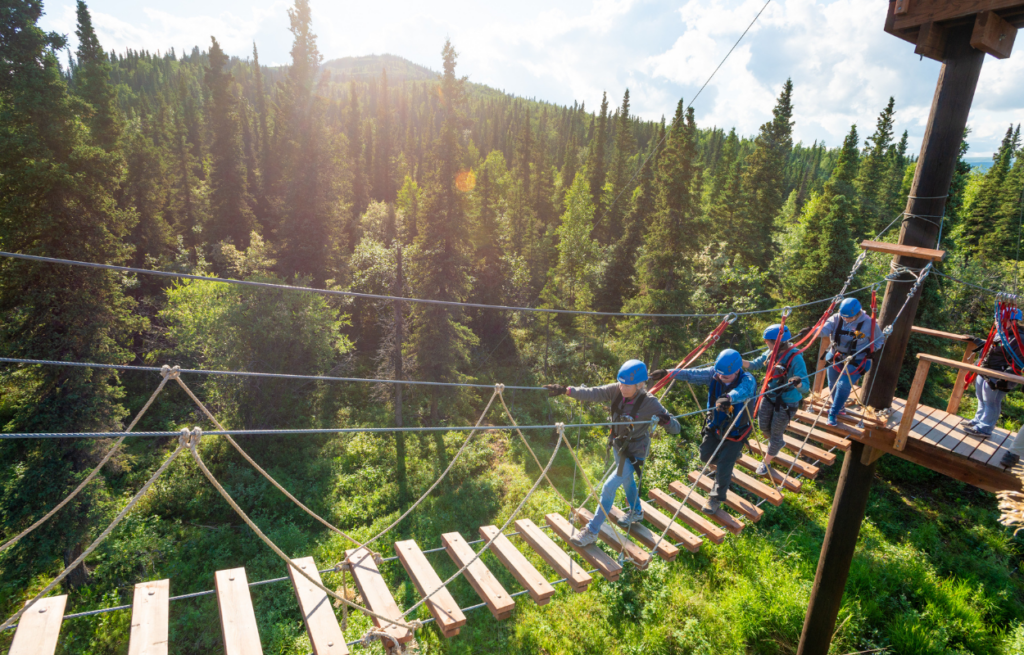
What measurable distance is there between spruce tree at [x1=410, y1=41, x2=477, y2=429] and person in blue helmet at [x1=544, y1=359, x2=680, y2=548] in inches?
664

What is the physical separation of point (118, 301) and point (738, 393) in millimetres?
18399

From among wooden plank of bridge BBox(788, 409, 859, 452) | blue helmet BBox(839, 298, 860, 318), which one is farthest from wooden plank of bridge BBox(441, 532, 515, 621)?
blue helmet BBox(839, 298, 860, 318)

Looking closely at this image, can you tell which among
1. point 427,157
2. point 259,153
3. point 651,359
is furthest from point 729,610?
point 259,153

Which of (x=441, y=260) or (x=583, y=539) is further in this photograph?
(x=441, y=260)

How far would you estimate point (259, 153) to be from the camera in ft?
152

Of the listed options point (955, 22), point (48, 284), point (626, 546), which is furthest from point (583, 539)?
point (48, 284)

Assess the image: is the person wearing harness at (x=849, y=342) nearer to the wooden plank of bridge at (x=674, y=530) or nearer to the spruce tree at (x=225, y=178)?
the wooden plank of bridge at (x=674, y=530)

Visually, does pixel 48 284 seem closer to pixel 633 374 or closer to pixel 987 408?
pixel 633 374

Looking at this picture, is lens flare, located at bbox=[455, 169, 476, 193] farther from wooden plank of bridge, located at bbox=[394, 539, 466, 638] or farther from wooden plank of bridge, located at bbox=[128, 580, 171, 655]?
wooden plank of bridge, located at bbox=[128, 580, 171, 655]

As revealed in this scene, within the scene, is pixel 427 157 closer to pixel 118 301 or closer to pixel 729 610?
pixel 118 301

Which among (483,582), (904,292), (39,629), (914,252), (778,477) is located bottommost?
(778,477)

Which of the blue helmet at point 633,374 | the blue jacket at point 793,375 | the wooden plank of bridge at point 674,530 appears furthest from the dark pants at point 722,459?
the blue helmet at point 633,374

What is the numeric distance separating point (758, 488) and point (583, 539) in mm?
3085

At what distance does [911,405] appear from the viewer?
630 centimetres
